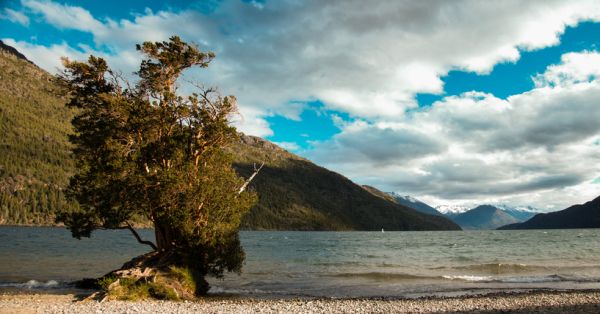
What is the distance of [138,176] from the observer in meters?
28.0

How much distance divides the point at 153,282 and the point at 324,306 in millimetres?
11830

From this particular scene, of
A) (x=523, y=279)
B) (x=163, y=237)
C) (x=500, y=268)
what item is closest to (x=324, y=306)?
(x=163, y=237)

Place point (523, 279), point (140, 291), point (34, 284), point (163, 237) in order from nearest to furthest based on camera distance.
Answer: point (140, 291) → point (163, 237) → point (34, 284) → point (523, 279)

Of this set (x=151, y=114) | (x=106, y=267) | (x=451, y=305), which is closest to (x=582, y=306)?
(x=451, y=305)

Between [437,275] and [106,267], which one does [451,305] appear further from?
[106,267]

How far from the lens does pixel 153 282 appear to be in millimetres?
27906

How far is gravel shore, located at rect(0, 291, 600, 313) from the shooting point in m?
21.8

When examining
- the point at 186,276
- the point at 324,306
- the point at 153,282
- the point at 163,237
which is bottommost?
the point at 324,306

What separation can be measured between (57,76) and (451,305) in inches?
1207

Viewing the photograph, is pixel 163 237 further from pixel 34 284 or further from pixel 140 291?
pixel 34 284

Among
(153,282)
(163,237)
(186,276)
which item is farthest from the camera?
(163,237)

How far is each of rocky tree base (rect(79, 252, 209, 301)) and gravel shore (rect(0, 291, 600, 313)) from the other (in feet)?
5.61

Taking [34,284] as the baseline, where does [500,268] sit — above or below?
above

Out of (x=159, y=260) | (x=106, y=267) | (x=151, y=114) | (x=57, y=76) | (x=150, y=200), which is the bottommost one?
(x=106, y=267)
